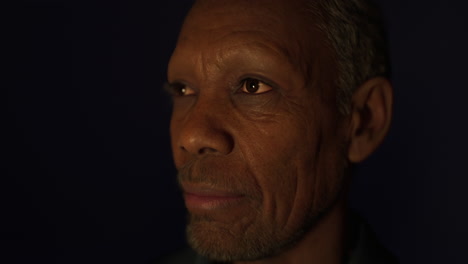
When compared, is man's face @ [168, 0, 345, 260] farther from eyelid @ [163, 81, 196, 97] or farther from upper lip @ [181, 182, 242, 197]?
eyelid @ [163, 81, 196, 97]

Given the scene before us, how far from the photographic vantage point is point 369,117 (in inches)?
62.7

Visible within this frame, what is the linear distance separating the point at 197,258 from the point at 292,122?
69 cm

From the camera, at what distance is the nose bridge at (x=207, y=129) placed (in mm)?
1407

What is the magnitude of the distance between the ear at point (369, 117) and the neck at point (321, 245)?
0.63 feet

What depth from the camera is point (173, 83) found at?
1609mm

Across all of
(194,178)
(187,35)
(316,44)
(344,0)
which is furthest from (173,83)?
(344,0)

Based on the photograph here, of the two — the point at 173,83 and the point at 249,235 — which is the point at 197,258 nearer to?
the point at 249,235

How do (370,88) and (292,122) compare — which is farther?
(370,88)

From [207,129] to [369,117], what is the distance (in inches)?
19.9

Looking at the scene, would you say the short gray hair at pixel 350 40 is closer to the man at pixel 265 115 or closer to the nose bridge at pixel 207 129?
the man at pixel 265 115

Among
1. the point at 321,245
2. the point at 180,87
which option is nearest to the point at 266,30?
the point at 180,87

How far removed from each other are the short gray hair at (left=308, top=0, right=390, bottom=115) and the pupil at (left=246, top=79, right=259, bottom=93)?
23cm

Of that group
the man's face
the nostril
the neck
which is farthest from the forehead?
the neck

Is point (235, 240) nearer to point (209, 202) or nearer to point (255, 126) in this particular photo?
point (209, 202)
